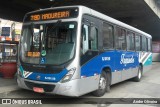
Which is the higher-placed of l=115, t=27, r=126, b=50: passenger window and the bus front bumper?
l=115, t=27, r=126, b=50: passenger window

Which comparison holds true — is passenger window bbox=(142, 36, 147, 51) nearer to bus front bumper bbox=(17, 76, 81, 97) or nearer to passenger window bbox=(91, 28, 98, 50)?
passenger window bbox=(91, 28, 98, 50)

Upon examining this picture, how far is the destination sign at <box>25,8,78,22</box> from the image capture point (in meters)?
7.38

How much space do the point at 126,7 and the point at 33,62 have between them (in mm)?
15535

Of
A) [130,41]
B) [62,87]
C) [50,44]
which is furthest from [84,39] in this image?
[130,41]

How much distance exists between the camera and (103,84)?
885cm

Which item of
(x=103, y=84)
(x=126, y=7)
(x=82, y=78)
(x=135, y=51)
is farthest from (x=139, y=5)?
(x=82, y=78)

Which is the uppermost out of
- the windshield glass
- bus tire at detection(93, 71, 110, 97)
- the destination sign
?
the destination sign

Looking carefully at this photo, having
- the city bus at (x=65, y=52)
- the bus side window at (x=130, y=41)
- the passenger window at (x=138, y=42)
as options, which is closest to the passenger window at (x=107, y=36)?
the city bus at (x=65, y=52)

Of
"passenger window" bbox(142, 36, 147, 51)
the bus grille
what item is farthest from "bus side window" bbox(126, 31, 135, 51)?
the bus grille

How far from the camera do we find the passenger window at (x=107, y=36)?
Answer: 9.00 m

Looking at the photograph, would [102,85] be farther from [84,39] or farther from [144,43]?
[144,43]

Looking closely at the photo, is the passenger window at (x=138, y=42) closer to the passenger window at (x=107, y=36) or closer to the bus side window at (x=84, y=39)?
the passenger window at (x=107, y=36)

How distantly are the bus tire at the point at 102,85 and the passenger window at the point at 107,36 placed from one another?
107cm

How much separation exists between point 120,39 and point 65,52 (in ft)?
13.8
